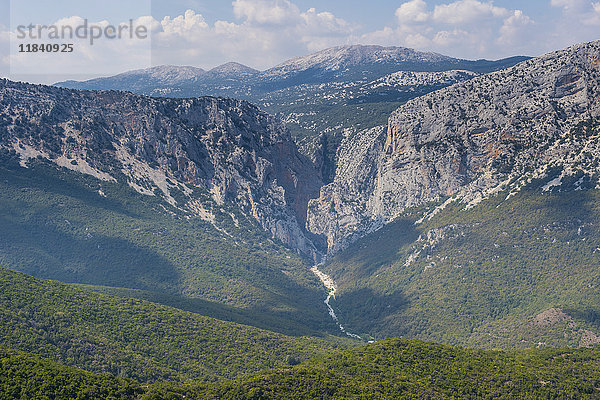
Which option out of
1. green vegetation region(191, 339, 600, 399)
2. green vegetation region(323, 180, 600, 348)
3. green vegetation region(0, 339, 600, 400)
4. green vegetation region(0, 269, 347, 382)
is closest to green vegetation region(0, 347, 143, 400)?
green vegetation region(0, 339, 600, 400)

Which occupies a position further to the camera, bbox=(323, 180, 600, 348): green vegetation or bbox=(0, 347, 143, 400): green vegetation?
bbox=(323, 180, 600, 348): green vegetation

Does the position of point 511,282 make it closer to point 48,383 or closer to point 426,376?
point 426,376

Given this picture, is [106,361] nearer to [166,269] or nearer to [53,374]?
[53,374]

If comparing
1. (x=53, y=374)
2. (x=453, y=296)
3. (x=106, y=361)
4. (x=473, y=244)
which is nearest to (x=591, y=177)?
(x=473, y=244)

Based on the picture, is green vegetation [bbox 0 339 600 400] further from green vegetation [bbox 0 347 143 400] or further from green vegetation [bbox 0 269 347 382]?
green vegetation [bbox 0 269 347 382]

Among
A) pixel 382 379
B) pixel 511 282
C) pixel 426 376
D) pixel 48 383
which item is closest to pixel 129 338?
pixel 48 383

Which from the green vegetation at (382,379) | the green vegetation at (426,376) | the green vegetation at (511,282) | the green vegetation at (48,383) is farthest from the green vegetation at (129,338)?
the green vegetation at (511,282)
